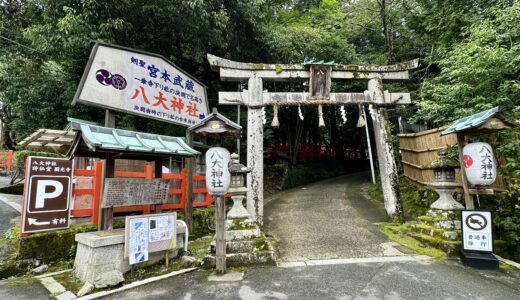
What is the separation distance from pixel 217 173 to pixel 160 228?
1.55 meters

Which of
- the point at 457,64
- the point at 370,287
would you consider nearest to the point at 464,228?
the point at 370,287

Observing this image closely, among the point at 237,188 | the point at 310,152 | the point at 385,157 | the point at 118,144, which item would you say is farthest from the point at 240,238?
the point at 310,152

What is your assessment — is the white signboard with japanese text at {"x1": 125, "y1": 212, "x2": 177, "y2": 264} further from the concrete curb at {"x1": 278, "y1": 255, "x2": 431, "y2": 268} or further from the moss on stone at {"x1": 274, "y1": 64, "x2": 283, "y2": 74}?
the moss on stone at {"x1": 274, "y1": 64, "x2": 283, "y2": 74}

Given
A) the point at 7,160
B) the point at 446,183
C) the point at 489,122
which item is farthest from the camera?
the point at 7,160

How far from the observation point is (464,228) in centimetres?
532

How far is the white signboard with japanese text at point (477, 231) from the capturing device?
5.11 m

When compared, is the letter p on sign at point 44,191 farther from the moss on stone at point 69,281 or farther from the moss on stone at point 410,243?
the moss on stone at point 410,243

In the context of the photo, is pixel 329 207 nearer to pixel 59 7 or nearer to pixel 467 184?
pixel 467 184

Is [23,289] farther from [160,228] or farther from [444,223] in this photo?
[444,223]

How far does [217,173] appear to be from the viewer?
198 inches

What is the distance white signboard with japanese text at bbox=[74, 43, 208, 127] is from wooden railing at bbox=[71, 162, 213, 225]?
1.42 metres

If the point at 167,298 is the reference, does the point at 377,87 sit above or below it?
above

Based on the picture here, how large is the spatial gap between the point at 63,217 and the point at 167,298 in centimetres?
264

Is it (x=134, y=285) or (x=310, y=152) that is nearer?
(x=134, y=285)
